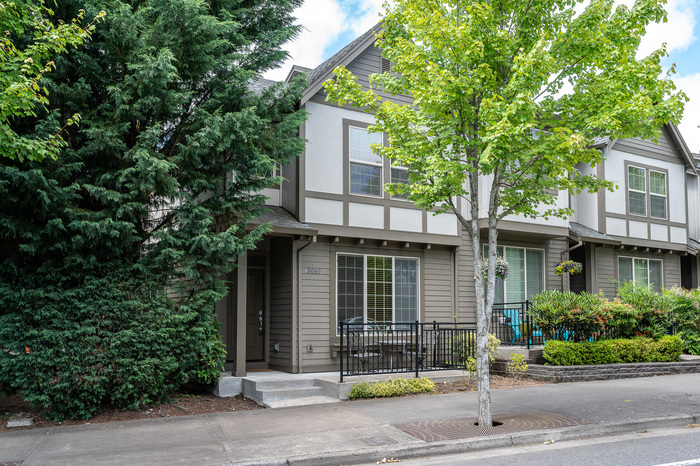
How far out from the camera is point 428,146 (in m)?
8.95

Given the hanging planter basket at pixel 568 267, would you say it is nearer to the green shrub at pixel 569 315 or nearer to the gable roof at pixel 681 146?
the green shrub at pixel 569 315

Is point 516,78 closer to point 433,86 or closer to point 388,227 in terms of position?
point 433,86

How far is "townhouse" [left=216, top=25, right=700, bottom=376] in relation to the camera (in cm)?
1255

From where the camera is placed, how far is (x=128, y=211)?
348 inches

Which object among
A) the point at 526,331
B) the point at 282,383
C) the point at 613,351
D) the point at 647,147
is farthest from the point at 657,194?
the point at 282,383

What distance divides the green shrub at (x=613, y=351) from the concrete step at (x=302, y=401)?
17.2 feet

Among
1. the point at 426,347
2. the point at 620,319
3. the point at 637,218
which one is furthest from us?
the point at 637,218

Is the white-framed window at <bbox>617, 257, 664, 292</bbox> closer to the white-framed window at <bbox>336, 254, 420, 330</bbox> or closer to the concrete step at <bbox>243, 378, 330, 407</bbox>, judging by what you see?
the white-framed window at <bbox>336, 254, 420, 330</bbox>

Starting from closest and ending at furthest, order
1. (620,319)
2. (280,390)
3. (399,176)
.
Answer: (280,390) < (620,319) < (399,176)

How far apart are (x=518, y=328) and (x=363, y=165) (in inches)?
230

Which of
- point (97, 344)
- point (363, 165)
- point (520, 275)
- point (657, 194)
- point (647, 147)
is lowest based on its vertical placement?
point (97, 344)

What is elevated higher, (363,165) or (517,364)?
(363,165)

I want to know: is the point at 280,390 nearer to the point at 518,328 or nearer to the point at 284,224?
the point at 284,224

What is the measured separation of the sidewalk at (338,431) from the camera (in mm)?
6777
